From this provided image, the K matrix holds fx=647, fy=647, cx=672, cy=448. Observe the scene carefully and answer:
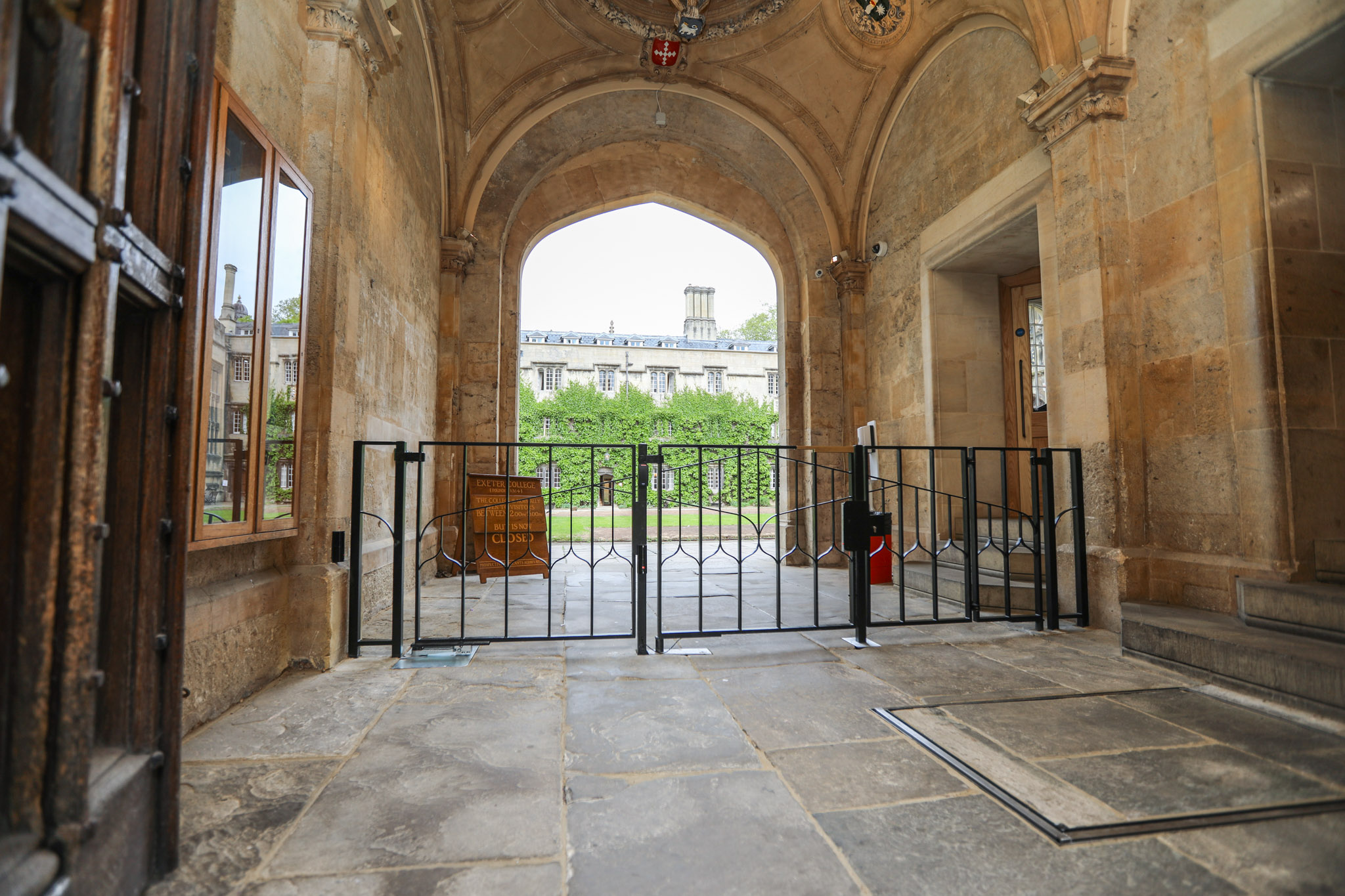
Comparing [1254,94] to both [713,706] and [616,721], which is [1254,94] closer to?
[713,706]

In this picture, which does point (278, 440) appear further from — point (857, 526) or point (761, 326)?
point (761, 326)

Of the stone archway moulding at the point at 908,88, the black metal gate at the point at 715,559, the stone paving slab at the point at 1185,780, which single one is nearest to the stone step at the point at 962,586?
the black metal gate at the point at 715,559

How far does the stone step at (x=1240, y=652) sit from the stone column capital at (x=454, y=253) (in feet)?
24.4

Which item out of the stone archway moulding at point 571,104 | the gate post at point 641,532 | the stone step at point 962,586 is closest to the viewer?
the gate post at point 641,532

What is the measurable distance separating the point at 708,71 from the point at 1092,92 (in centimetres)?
494

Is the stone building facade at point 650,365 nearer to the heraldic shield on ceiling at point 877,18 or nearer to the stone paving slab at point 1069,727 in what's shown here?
the heraldic shield on ceiling at point 877,18

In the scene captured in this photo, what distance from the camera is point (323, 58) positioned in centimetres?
371

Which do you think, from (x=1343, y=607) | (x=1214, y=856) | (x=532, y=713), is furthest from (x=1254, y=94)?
(x=532, y=713)

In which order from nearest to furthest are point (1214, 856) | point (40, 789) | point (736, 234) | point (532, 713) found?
point (40, 789), point (1214, 856), point (532, 713), point (736, 234)

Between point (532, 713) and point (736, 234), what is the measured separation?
9.07m

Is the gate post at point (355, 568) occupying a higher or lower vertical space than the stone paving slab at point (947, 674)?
higher

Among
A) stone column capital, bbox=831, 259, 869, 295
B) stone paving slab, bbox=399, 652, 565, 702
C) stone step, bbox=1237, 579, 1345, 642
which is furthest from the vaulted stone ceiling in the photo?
stone paving slab, bbox=399, 652, 565, 702

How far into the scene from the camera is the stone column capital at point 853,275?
8.63 meters

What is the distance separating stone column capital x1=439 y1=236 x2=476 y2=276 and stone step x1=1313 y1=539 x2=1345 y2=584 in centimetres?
804
